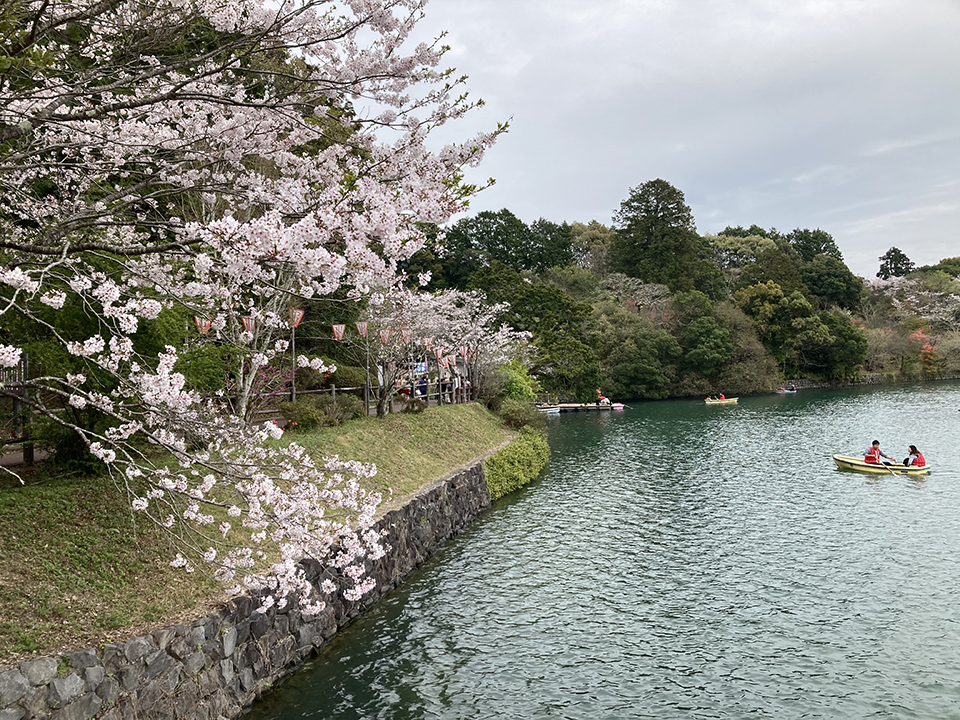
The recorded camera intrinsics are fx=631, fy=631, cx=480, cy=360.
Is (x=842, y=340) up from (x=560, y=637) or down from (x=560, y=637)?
up

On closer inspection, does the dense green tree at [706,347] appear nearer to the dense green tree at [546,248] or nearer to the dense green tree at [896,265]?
the dense green tree at [546,248]

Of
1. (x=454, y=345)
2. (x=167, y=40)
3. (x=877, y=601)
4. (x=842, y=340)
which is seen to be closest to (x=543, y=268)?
(x=842, y=340)

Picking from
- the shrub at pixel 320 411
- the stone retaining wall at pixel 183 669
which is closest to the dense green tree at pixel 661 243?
the shrub at pixel 320 411

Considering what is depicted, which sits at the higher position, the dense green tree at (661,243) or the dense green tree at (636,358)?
the dense green tree at (661,243)

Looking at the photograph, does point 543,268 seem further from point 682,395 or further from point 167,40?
point 167,40

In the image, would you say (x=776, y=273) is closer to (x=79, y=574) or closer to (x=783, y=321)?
(x=783, y=321)

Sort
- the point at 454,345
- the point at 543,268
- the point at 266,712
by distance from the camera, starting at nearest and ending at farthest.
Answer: the point at 266,712, the point at 454,345, the point at 543,268

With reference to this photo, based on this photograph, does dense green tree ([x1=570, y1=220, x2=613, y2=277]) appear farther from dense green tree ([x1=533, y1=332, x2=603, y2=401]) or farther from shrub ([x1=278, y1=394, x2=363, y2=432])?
shrub ([x1=278, y1=394, x2=363, y2=432])

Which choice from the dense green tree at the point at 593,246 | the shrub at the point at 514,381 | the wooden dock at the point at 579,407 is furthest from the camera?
the dense green tree at the point at 593,246

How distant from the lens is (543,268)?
216 feet

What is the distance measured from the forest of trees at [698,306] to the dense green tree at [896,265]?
220 inches

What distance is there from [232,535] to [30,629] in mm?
3106

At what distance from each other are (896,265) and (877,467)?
7716 cm

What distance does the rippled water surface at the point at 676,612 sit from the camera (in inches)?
292
